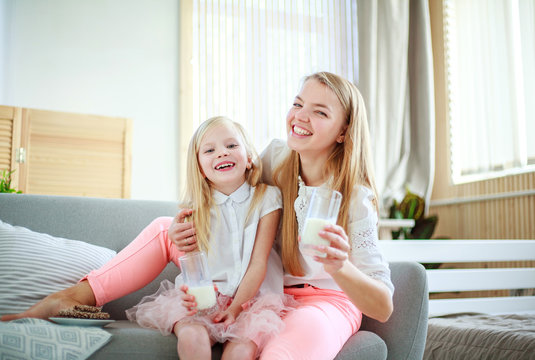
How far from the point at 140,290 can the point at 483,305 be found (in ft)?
6.23

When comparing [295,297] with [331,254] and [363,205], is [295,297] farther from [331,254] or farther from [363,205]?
[331,254]

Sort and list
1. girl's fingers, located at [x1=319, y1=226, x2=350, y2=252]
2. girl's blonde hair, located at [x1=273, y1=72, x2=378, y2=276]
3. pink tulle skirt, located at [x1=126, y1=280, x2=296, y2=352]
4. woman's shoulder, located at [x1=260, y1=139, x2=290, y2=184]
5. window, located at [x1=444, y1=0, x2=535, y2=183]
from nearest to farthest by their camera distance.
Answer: girl's fingers, located at [x1=319, y1=226, x2=350, y2=252], pink tulle skirt, located at [x1=126, y1=280, x2=296, y2=352], girl's blonde hair, located at [x1=273, y1=72, x2=378, y2=276], woman's shoulder, located at [x1=260, y1=139, x2=290, y2=184], window, located at [x1=444, y1=0, x2=535, y2=183]

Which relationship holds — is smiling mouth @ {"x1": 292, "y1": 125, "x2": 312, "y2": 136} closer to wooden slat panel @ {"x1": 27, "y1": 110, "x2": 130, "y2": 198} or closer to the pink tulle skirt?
the pink tulle skirt

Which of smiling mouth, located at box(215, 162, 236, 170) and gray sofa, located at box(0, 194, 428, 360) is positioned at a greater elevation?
smiling mouth, located at box(215, 162, 236, 170)

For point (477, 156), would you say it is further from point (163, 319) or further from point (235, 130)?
point (163, 319)

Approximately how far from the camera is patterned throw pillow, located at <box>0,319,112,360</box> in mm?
1175

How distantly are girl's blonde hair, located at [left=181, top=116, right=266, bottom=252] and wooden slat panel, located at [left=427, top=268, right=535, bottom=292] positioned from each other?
129 centimetres

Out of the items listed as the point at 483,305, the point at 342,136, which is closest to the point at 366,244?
the point at 342,136

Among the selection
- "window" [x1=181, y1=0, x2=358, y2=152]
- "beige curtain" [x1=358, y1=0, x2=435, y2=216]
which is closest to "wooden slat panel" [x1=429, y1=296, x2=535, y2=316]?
"beige curtain" [x1=358, y1=0, x2=435, y2=216]

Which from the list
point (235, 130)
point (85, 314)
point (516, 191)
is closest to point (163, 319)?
point (85, 314)

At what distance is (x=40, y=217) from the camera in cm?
183

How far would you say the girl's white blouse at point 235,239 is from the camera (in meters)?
1.57

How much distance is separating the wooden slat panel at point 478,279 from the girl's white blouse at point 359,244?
1.21m

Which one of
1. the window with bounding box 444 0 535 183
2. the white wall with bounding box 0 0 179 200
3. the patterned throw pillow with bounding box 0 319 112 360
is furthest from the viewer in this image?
the white wall with bounding box 0 0 179 200
